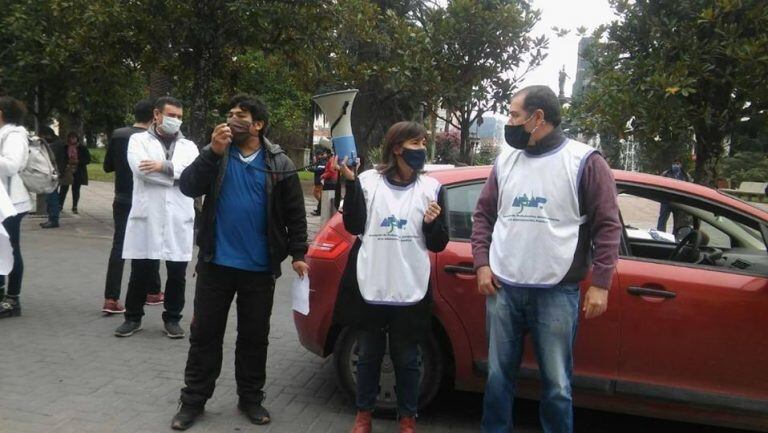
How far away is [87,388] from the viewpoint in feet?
14.9

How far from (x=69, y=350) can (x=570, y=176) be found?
13.1ft

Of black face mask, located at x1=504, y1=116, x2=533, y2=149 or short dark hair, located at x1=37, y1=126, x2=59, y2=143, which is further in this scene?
short dark hair, located at x1=37, y1=126, x2=59, y2=143

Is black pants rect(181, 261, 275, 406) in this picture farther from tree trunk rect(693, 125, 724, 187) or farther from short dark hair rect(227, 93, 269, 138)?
tree trunk rect(693, 125, 724, 187)

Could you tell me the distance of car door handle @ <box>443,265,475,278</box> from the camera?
409cm

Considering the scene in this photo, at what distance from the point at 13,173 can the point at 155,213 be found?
1160 millimetres

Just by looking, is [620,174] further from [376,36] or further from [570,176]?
[376,36]

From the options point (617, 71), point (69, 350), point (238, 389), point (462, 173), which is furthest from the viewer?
point (617, 71)

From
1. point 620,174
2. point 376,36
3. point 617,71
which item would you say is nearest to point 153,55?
point 376,36

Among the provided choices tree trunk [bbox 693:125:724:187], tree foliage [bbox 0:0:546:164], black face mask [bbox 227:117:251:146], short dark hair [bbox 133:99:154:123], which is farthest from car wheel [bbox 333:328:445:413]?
tree foliage [bbox 0:0:546:164]

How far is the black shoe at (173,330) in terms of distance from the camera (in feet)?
18.8

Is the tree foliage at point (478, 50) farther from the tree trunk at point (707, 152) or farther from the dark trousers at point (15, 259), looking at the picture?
the dark trousers at point (15, 259)

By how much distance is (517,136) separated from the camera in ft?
11.2

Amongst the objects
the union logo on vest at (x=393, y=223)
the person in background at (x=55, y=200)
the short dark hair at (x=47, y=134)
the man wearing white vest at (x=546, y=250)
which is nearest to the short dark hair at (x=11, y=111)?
the union logo on vest at (x=393, y=223)

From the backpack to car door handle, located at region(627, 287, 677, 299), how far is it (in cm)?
486
